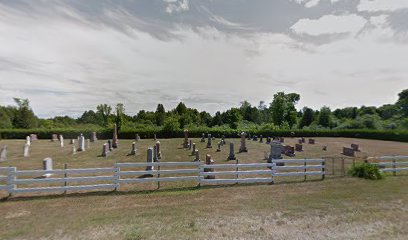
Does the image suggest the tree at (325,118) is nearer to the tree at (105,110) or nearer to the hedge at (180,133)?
the hedge at (180,133)

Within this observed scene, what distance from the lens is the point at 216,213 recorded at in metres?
6.48

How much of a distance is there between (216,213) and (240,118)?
59.1 m

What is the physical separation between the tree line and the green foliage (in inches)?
1290

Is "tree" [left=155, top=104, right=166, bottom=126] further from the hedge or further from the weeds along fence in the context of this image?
the weeds along fence

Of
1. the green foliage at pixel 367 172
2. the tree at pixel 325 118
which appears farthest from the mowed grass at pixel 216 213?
the tree at pixel 325 118

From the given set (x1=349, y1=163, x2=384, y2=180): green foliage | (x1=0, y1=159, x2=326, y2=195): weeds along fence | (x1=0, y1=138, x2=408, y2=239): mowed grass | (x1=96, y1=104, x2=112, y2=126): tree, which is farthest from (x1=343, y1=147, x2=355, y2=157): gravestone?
(x1=96, y1=104, x2=112, y2=126): tree

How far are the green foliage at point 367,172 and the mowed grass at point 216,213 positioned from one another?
1.20 metres

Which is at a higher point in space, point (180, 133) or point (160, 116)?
point (160, 116)

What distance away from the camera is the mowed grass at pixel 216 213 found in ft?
17.4

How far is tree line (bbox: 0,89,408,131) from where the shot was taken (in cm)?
5112

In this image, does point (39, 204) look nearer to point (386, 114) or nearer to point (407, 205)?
point (407, 205)

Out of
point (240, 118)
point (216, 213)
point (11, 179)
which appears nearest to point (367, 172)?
point (216, 213)

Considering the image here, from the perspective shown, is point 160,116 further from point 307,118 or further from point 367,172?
point 367,172

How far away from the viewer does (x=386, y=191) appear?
8.55m
